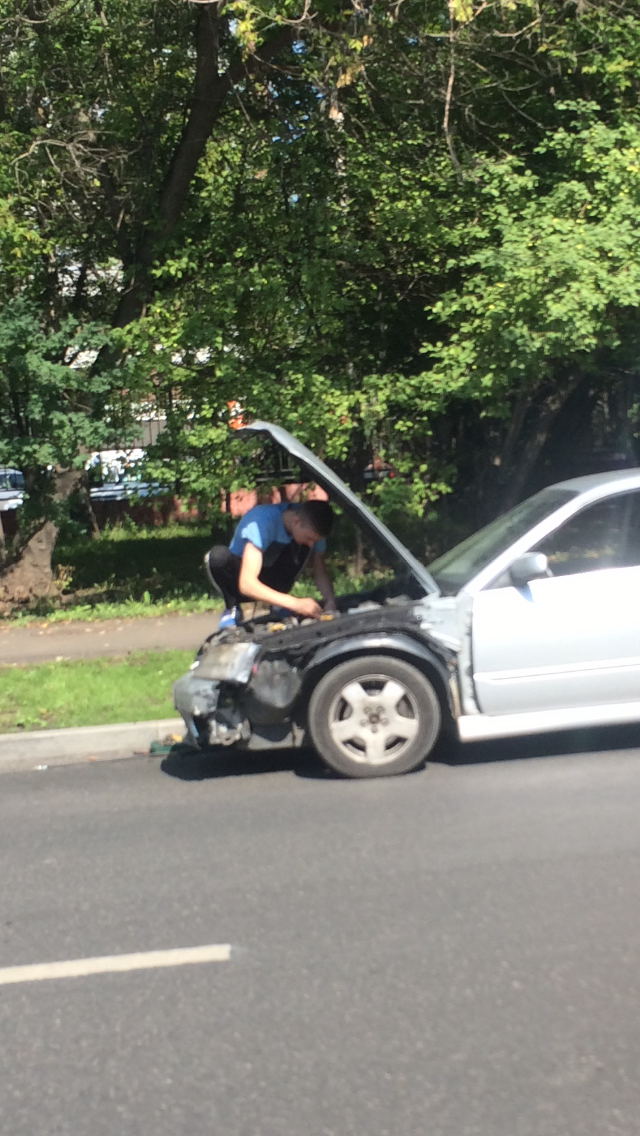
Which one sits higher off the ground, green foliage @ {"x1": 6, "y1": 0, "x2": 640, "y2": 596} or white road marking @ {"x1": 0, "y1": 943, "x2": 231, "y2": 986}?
green foliage @ {"x1": 6, "y1": 0, "x2": 640, "y2": 596}

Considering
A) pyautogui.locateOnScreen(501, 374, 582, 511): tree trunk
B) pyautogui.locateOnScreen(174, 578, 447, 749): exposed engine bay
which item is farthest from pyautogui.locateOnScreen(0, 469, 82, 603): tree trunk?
pyautogui.locateOnScreen(174, 578, 447, 749): exposed engine bay

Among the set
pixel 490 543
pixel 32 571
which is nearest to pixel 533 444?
pixel 32 571

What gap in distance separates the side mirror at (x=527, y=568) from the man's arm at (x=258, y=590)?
1237mm

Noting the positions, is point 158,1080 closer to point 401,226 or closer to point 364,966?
point 364,966

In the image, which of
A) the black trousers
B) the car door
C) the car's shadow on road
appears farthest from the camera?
the black trousers

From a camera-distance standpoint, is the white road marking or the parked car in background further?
the parked car in background

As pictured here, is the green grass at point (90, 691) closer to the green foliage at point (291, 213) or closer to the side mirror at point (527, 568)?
the side mirror at point (527, 568)

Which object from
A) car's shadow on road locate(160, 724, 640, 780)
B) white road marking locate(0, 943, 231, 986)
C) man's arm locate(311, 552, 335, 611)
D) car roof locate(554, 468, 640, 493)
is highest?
car roof locate(554, 468, 640, 493)

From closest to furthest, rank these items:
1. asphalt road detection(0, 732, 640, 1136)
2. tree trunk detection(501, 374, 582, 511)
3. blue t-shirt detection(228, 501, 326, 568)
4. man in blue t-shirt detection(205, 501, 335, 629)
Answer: asphalt road detection(0, 732, 640, 1136), man in blue t-shirt detection(205, 501, 335, 629), blue t-shirt detection(228, 501, 326, 568), tree trunk detection(501, 374, 582, 511)

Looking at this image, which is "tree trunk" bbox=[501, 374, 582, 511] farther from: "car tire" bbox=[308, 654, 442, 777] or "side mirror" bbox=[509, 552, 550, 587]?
"car tire" bbox=[308, 654, 442, 777]

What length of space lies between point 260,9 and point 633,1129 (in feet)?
33.4

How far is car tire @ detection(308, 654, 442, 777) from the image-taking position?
622 cm

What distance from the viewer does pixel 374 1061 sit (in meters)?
3.36

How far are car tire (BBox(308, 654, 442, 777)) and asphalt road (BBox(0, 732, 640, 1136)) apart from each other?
14cm
